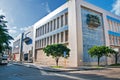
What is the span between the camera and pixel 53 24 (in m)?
50.1

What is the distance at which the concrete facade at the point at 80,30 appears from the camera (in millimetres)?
38719

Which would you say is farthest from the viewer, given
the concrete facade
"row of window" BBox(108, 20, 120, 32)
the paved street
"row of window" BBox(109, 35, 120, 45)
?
"row of window" BBox(108, 20, 120, 32)

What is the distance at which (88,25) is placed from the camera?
42.1 metres

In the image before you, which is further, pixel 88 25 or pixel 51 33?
pixel 51 33

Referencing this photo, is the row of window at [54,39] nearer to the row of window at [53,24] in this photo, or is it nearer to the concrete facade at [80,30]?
the concrete facade at [80,30]

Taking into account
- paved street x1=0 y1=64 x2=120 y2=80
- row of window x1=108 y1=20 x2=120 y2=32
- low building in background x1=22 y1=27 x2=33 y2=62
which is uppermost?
row of window x1=108 y1=20 x2=120 y2=32

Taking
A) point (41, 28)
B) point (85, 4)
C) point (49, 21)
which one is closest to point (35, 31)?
point (41, 28)

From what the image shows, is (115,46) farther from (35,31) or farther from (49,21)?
(35,31)

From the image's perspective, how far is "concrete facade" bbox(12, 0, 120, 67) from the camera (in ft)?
127

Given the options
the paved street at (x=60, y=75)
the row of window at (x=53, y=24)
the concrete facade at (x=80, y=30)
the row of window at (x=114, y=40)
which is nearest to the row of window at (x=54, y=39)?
the concrete facade at (x=80, y=30)

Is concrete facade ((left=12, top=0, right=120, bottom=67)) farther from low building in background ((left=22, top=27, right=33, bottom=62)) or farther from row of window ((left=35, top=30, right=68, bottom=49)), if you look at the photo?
low building in background ((left=22, top=27, right=33, bottom=62))

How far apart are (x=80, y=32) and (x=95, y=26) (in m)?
6.50

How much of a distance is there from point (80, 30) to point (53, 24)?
12.9m

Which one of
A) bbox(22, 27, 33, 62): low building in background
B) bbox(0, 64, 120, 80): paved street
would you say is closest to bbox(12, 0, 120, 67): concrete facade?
bbox(22, 27, 33, 62): low building in background
